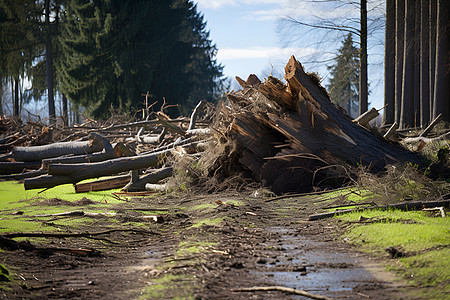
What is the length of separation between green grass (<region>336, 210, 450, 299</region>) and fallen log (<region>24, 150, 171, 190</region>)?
5000 millimetres

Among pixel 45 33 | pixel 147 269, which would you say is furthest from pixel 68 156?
pixel 45 33

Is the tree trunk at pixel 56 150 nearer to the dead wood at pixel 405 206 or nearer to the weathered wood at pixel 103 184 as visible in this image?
the weathered wood at pixel 103 184

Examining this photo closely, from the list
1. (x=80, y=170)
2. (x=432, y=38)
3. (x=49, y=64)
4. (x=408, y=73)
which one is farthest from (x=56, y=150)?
(x=49, y=64)

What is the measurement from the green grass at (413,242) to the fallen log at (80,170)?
5.00 m

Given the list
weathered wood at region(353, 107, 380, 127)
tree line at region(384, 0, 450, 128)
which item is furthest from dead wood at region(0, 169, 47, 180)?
tree line at region(384, 0, 450, 128)

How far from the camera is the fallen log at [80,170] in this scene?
27.8ft

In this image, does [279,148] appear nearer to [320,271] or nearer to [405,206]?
[405,206]

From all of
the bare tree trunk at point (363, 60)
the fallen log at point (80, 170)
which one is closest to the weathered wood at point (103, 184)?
the fallen log at point (80, 170)

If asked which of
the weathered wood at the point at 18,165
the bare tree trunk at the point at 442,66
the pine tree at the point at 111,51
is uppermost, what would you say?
the pine tree at the point at 111,51

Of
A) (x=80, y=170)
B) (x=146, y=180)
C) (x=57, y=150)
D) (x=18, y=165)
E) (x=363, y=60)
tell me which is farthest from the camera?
(x=363, y=60)

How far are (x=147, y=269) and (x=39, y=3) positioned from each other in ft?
116

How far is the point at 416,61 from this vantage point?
61.3 ft

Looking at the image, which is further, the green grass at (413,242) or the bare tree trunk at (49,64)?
the bare tree trunk at (49,64)

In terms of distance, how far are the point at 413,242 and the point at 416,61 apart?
55.3 ft
